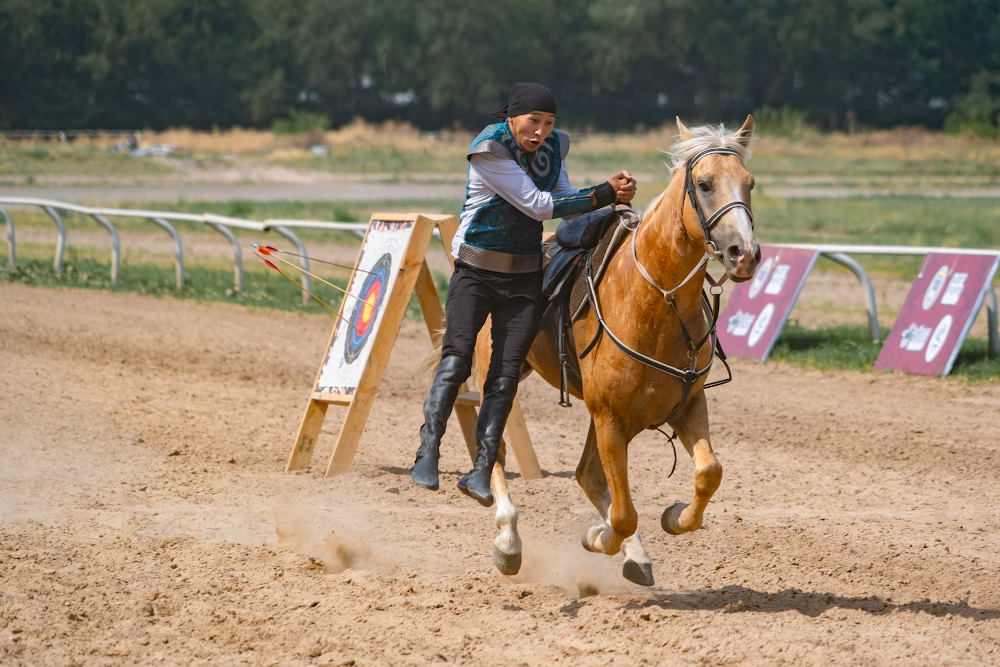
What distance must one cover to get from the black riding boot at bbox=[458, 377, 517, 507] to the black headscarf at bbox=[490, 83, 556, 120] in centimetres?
132

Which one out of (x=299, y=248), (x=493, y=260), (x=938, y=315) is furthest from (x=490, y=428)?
(x=299, y=248)

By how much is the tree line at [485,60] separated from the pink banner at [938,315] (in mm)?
54997

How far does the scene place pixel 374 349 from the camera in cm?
680

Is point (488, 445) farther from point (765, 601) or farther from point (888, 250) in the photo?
point (888, 250)

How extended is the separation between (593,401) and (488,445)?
23.0 inches

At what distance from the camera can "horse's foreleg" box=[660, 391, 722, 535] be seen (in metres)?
4.58

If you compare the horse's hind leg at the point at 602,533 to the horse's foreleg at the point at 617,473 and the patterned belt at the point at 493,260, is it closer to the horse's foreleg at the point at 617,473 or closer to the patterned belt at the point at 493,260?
the horse's foreleg at the point at 617,473

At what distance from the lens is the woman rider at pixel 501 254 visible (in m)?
4.82

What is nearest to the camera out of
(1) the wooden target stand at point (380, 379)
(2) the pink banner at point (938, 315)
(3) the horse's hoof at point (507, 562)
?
(3) the horse's hoof at point (507, 562)

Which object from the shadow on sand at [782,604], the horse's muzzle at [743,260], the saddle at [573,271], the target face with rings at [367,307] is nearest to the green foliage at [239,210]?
the target face with rings at [367,307]

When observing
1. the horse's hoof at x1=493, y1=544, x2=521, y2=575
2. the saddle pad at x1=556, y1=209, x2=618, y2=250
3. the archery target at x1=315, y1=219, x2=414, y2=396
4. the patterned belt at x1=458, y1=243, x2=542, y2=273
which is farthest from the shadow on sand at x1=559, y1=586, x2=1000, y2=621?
the archery target at x1=315, y1=219, x2=414, y2=396

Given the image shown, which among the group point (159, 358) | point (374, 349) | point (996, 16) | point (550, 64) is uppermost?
point (996, 16)

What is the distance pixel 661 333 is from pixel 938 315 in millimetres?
6310

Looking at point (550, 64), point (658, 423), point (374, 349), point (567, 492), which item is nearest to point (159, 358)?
point (374, 349)
